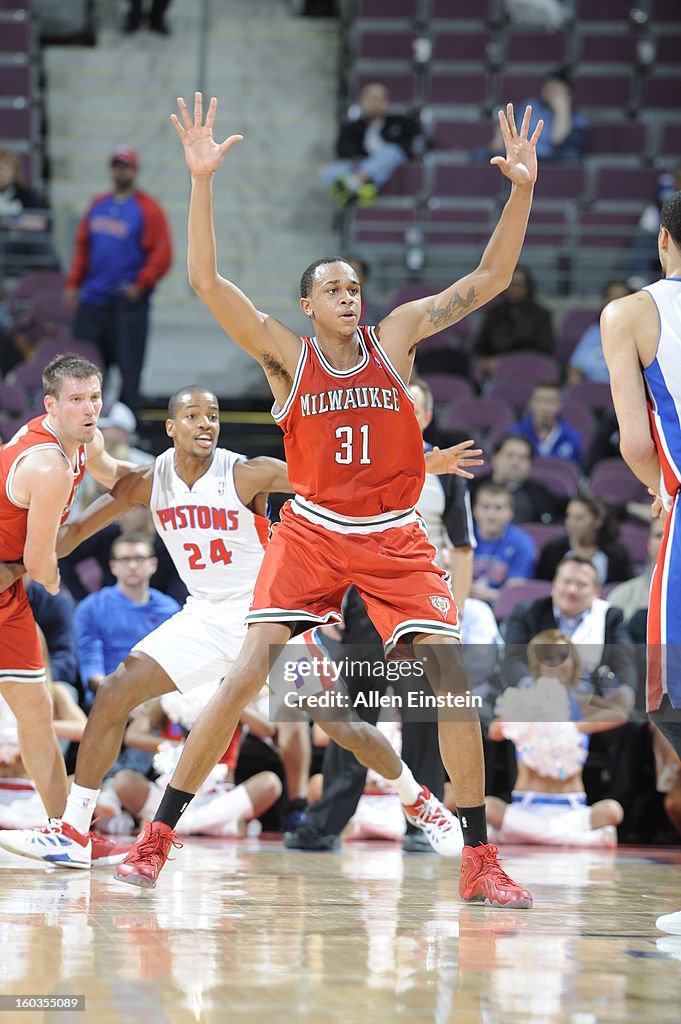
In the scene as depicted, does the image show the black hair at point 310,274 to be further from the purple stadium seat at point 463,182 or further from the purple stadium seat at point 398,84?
the purple stadium seat at point 398,84

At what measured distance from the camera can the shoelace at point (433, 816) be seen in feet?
18.5

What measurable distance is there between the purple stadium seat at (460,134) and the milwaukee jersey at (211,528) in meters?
8.78

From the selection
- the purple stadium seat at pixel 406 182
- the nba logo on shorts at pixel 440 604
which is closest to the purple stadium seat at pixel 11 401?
the purple stadium seat at pixel 406 182

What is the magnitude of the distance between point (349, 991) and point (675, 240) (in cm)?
227

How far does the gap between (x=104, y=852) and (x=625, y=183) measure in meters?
9.65

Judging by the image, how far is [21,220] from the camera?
40.9ft

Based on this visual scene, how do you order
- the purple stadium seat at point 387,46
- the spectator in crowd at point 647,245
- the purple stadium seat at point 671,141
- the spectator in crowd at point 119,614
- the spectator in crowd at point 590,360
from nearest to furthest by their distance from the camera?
the spectator in crowd at point 119,614 < the spectator in crowd at point 590,360 < the spectator in crowd at point 647,245 < the purple stadium seat at point 671,141 < the purple stadium seat at point 387,46

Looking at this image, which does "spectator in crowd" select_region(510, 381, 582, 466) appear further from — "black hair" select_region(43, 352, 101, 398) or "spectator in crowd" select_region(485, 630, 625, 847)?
"black hair" select_region(43, 352, 101, 398)

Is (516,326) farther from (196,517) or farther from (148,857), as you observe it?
(148,857)

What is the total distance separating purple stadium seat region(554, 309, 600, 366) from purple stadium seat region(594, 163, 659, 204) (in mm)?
1583

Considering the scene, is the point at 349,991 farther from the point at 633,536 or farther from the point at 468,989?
the point at 633,536

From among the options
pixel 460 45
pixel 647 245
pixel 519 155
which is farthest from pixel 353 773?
pixel 460 45

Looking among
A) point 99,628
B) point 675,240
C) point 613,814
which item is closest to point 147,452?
point 99,628

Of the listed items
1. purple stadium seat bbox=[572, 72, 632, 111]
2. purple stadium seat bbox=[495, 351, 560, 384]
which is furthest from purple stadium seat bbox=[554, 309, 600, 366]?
purple stadium seat bbox=[572, 72, 632, 111]
